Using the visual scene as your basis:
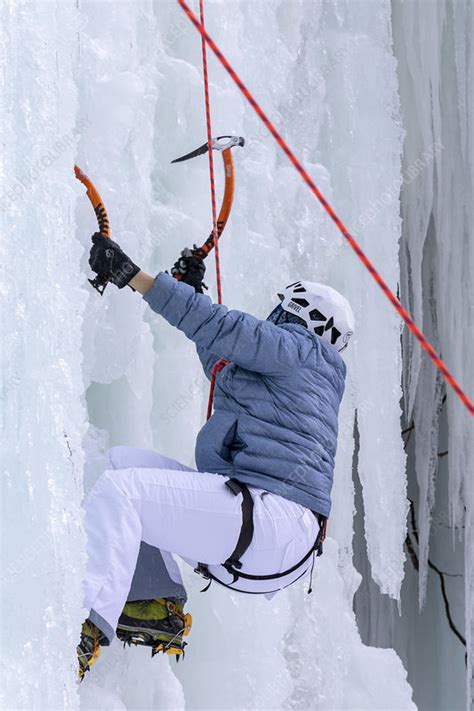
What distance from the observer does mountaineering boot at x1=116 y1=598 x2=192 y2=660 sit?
7.50 ft

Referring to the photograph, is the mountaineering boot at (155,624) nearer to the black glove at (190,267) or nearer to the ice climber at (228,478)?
the ice climber at (228,478)

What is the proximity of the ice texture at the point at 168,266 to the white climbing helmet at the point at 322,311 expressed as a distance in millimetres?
530

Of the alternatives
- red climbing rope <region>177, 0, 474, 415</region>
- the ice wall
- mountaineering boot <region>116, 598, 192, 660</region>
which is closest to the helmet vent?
red climbing rope <region>177, 0, 474, 415</region>

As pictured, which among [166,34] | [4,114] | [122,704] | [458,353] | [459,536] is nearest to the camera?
[4,114]

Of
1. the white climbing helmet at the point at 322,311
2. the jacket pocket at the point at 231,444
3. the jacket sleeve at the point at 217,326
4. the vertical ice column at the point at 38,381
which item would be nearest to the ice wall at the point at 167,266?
the vertical ice column at the point at 38,381

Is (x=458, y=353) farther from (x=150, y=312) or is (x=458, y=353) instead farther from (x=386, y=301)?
(x=150, y=312)

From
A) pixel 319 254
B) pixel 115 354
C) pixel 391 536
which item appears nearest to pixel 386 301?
pixel 319 254

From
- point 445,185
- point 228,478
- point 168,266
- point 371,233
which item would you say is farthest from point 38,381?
point 445,185

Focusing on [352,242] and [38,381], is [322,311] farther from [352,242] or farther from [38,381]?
[38,381]

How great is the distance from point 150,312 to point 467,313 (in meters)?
1.87

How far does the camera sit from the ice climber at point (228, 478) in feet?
6.53

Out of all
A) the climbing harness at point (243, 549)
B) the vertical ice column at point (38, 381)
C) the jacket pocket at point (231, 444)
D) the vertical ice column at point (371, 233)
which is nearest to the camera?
the vertical ice column at point (38, 381)

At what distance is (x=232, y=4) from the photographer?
11.3 feet

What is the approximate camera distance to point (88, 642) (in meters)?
1.95
